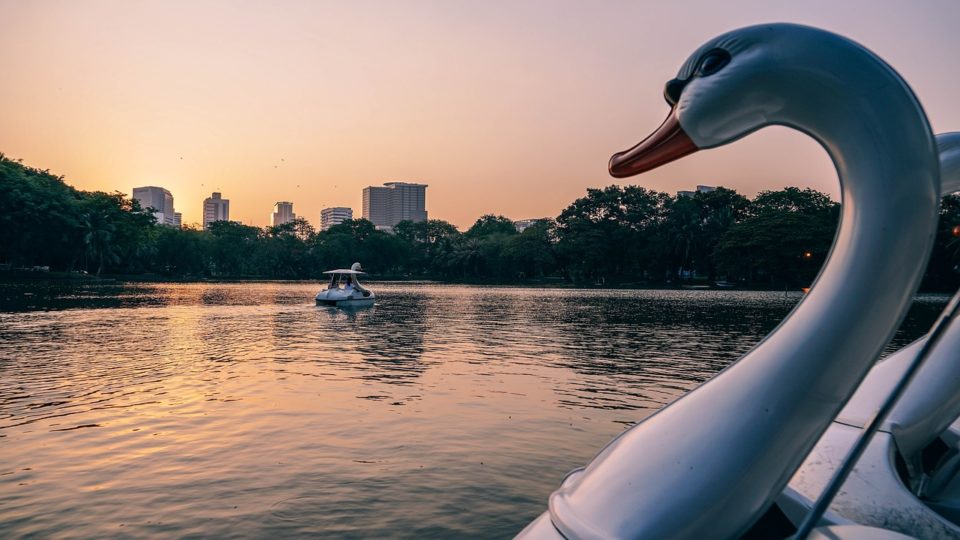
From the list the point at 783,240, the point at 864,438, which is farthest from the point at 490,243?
the point at 864,438

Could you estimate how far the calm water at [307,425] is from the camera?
5863 millimetres

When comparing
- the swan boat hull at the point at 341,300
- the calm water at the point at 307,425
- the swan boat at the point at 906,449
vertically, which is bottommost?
the calm water at the point at 307,425

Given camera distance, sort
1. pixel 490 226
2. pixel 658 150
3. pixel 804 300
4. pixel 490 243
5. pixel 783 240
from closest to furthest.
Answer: pixel 804 300, pixel 658 150, pixel 783 240, pixel 490 243, pixel 490 226

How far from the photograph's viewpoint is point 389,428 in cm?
908

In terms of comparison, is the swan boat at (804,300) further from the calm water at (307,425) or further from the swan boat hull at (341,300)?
the swan boat hull at (341,300)

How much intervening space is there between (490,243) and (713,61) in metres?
107

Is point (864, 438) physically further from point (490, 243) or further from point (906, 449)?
point (490, 243)

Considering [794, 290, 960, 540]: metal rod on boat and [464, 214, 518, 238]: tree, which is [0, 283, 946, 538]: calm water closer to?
[794, 290, 960, 540]: metal rod on boat

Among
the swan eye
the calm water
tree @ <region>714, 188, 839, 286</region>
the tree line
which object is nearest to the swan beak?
the swan eye

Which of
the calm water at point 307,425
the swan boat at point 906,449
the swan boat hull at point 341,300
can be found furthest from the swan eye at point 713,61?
the swan boat hull at point 341,300

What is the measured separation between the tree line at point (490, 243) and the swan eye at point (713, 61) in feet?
208

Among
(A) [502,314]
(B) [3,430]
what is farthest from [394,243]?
(B) [3,430]

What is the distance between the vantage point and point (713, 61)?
7.00ft

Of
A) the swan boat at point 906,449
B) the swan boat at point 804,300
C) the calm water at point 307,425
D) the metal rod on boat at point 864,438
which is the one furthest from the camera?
the calm water at point 307,425
